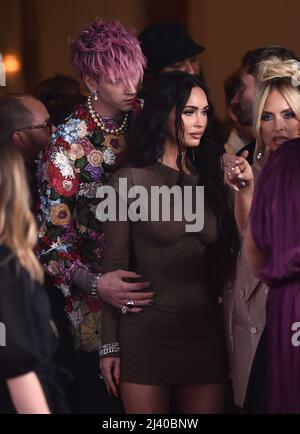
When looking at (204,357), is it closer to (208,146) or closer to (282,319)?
(282,319)

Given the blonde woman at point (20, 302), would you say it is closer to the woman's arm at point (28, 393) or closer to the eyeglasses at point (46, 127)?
the woman's arm at point (28, 393)

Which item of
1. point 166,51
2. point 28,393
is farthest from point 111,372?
point 166,51

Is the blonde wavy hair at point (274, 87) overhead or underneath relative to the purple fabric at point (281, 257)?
overhead

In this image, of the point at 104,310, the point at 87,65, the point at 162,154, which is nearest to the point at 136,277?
the point at 104,310

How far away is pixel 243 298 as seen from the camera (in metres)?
2.97

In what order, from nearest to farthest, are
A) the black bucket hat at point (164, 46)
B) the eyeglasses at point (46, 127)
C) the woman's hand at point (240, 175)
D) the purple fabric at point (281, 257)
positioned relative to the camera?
the purple fabric at point (281, 257)
the woman's hand at point (240, 175)
the eyeglasses at point (46, 127)
the black bucket hat at point (164, 46)

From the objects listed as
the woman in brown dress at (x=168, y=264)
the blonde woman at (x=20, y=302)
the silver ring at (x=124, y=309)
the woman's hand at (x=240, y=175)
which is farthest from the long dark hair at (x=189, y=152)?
the blonde woman at (x=20, y=302)

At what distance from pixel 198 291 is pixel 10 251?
0.81m

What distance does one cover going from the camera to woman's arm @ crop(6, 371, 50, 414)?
2219 millimetres

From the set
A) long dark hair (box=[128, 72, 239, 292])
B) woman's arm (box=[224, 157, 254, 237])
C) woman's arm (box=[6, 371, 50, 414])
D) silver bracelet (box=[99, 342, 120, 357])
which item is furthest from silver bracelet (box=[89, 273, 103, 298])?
woman's arm (box=[6, 371, 50, 414])

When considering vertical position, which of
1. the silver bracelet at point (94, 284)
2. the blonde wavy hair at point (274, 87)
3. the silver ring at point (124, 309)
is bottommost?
the silver ring at point (124, 309)

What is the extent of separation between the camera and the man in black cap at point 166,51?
11.0 ft

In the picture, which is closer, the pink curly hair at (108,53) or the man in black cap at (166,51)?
the pink curly hair at (108,53)

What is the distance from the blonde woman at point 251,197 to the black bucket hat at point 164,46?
43 centimetres
